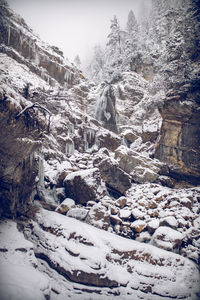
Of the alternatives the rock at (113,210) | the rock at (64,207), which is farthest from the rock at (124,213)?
the rock at (64,207)

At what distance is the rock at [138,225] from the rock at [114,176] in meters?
2.73

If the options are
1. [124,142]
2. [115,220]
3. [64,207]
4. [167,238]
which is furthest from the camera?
[124,142]

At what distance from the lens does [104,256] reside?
565cm

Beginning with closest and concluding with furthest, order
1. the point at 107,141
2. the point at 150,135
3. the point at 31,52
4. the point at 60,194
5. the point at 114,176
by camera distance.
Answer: the point at 60,194
the point at 114,176
the point at 150,135
the point at 107,141
the point at 31,52

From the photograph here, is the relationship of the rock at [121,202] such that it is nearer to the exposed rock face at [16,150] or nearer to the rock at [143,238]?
the rock at [143,238]

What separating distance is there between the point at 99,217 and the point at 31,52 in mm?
23306

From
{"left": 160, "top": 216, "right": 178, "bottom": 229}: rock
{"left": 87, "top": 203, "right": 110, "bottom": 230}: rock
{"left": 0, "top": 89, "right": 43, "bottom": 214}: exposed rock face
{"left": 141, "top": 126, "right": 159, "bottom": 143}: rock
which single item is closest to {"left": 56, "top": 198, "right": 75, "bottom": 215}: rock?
{"left": 87, "top": 203, "right": 110, "bottom": 230}: rock

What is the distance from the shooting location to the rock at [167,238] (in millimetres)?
→ 6906

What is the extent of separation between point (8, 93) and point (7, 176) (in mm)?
2405

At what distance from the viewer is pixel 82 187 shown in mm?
8852

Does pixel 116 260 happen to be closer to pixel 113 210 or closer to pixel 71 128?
pixel 113 210

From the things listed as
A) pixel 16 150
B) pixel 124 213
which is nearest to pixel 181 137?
pixel 124 213

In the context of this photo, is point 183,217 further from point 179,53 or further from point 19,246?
point 179,53

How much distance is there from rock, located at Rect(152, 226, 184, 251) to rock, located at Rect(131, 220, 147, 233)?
60cm
